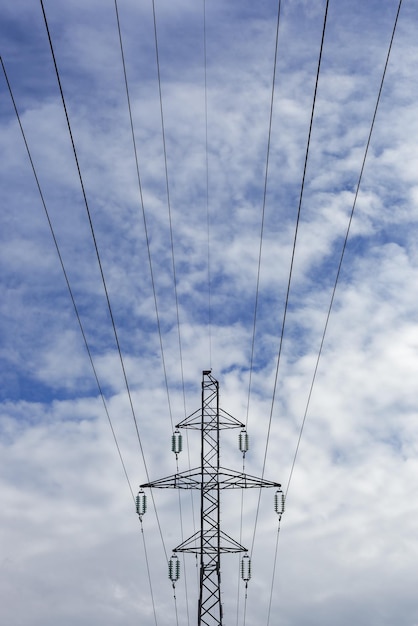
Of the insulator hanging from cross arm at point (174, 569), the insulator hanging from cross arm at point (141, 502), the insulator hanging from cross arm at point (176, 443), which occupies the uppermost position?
the insulator hanging from cross arm at point (176, 443)

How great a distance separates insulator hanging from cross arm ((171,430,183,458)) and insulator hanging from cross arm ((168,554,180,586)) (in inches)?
200

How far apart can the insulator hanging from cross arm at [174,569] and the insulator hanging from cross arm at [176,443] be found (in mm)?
5084

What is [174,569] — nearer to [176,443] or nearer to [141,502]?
[141,502]

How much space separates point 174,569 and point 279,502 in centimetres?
616

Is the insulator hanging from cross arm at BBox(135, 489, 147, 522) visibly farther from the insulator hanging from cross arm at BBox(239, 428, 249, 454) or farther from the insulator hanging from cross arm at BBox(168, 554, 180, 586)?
the insulator hanging from cross arm at BBox(239, 428, 249, 454)

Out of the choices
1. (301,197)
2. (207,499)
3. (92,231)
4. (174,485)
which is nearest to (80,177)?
(92,231)

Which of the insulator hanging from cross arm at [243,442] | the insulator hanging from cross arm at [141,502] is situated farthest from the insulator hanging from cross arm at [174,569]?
the insulator hanging from cross arm at [243,442]

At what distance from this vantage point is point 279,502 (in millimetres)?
32594

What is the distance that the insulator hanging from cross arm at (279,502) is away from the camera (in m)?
32.5

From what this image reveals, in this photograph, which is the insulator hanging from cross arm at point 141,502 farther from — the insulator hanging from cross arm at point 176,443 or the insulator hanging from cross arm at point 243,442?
the insulator hanging from cross arm at point 243,442

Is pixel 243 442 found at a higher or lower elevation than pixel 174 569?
higher

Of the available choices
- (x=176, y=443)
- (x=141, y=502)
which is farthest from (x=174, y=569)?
(x=176, y=443)

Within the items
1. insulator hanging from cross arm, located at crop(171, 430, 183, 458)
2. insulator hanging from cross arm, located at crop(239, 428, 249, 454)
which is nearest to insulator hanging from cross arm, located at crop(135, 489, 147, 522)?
insulator hanging from cross arm, located at crop(171, 430, 183, 458)

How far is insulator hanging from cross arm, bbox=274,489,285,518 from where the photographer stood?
3250cm
